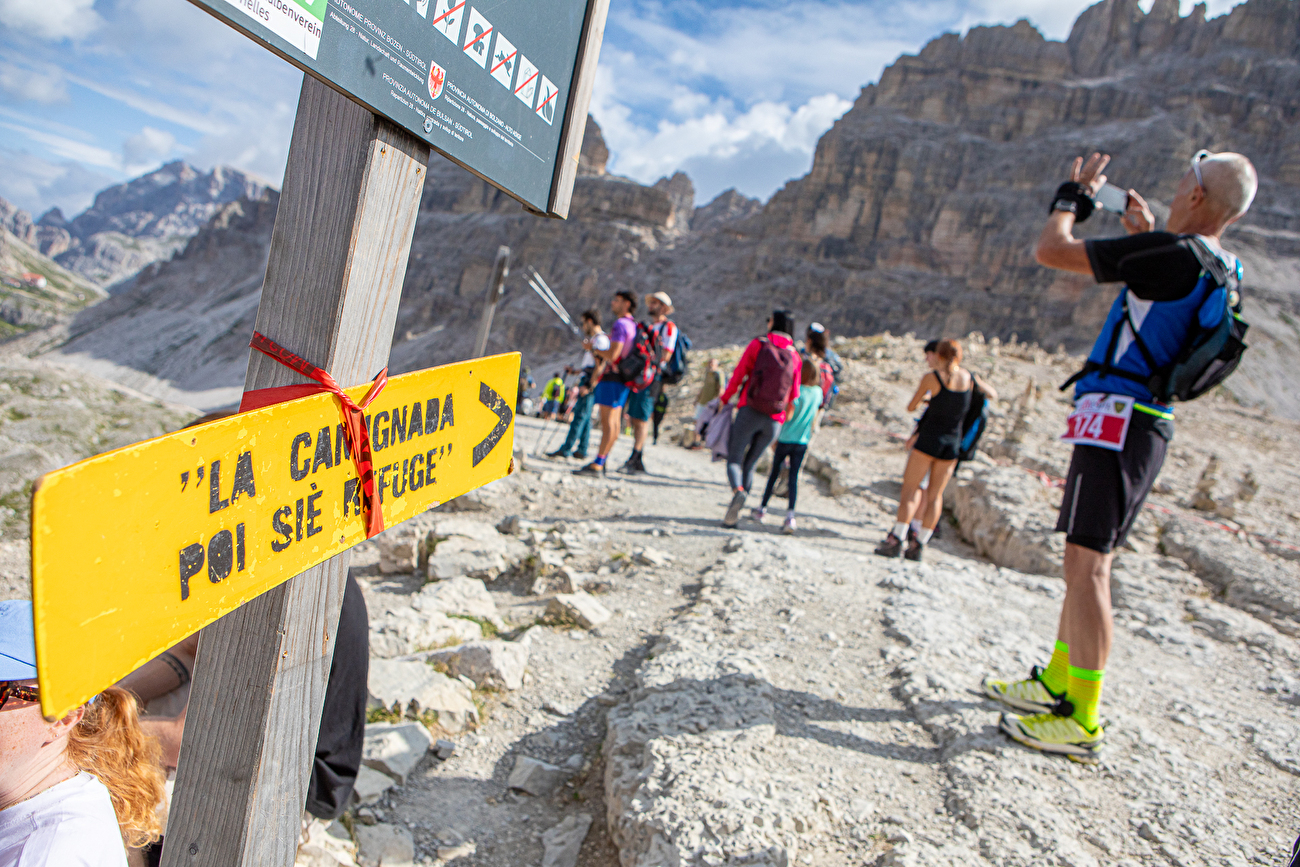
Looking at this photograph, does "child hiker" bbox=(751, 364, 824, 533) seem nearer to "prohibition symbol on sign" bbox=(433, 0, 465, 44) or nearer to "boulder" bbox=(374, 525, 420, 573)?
"boulder" bbox=(374, 525, 420, 573)

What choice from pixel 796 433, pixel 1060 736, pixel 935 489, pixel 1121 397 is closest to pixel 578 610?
pixel 1060 736

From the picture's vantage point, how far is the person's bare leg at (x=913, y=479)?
17.6 feet

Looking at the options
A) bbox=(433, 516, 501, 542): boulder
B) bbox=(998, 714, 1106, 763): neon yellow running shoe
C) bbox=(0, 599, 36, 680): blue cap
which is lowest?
bbox=(433, 516, 501, 542): boulder

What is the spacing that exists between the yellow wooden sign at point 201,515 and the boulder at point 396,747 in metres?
1.64

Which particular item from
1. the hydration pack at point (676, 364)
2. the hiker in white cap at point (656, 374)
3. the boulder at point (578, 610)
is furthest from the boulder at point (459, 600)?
the hydration pack at point (676, 364)

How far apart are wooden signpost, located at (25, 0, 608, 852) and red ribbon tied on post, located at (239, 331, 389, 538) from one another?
2 cm

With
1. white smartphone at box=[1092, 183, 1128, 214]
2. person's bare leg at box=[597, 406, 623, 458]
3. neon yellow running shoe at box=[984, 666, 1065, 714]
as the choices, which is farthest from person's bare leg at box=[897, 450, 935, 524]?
person's bare leg at box=[597, 406, 623, 458]

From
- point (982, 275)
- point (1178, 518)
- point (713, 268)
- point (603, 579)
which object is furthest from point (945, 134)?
point (603, 579)

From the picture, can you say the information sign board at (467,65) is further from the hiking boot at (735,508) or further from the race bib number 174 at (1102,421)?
the hiking boot at (735,508)

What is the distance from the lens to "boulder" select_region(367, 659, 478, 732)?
116 inches

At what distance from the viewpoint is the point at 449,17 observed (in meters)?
1.23

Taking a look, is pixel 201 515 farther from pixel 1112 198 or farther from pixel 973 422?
pixel 973 422

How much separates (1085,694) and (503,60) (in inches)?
116

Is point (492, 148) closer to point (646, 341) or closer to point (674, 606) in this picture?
point (674, 606)
